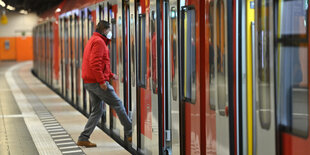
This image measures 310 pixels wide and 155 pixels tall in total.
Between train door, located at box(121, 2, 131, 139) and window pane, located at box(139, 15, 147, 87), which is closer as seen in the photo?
window pane, located at box(139, 15, 147, 87)

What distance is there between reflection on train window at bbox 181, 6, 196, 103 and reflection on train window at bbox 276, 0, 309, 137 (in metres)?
1.54

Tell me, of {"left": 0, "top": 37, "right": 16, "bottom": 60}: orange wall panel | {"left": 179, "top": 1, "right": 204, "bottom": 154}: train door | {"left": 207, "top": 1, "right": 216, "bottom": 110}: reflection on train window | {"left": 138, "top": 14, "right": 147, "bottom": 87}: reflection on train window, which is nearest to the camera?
{"left": 207, "top": 1, "right": 216, "bottom": 110}: reflection on train window

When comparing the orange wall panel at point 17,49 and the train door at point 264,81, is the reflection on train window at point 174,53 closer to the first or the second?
the train door at point 264,81

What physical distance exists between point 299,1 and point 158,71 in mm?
3000

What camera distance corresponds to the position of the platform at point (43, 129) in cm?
771

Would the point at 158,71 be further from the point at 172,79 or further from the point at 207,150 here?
the point at 207,150

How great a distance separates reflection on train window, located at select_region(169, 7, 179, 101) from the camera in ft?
18.1

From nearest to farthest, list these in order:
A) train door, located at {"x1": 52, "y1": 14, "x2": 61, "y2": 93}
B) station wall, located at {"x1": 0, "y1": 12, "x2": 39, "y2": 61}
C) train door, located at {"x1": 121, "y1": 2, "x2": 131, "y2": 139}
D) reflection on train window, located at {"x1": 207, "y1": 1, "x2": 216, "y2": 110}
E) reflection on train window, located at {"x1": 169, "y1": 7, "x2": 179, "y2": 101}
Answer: reflection on train window, located at {"x1": 207, "y1": 1, "x2": 216, "y2": 110} → reflection on train window, located at {"x1": 169, "y1": 7, "x2": 179, "y2": 101} → train door, located at {"x1": 121, "y1": 2, "x2": 131, "y2": 139} → train door, located at {"x1": 52, "y1": 14, "x2": 61, "y2": 93} → station wall, located at {"x1": 0, "y1": 12, "x2": 39, "y2": 61}

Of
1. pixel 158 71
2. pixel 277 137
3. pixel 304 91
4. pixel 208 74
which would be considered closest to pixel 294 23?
pixel 304 91

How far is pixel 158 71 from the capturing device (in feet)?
20.1

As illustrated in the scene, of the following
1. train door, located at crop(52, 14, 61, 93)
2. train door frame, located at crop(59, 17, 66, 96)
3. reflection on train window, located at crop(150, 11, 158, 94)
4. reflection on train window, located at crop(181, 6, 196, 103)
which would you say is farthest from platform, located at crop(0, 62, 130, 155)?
reflection on train window, located at crop(181, 6, 196, 103)

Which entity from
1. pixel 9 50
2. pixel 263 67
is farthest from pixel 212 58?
pixel 9 50

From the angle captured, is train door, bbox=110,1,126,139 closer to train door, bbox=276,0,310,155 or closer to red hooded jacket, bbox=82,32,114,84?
red hooded jacket, bbox=82,32,114,84

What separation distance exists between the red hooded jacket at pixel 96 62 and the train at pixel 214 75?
15.1 inches
